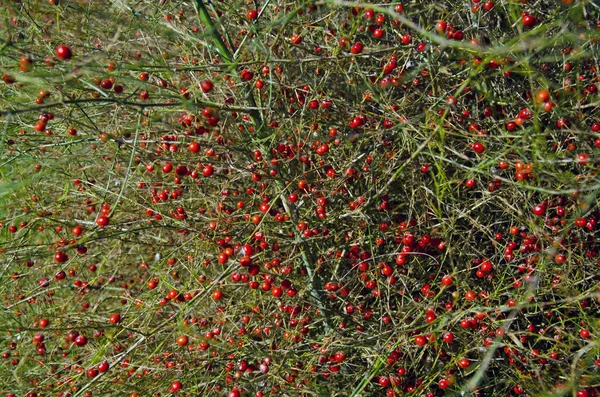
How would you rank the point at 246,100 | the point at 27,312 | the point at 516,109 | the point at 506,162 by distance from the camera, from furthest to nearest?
the point at 27,312, the point at 516,109, the point at 246,100, the point at 506,162

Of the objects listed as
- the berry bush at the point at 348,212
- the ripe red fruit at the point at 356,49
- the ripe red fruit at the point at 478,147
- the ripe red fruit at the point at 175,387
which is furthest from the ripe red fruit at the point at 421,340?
the ripe red fruit at the point at 356,49

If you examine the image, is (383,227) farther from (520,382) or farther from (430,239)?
(520,382)

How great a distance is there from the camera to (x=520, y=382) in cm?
216

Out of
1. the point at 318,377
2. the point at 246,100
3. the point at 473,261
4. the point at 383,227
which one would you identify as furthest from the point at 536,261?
the point at 246,100

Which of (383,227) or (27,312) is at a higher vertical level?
(383,227)

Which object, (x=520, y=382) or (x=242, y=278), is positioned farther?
(x=242, y=278)

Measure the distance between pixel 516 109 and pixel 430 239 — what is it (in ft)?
2.52

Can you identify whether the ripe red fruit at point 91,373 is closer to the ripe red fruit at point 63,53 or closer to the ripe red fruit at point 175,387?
the ripe red fruit at point 175,387

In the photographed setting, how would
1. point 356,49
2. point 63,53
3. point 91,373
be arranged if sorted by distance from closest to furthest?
point 63,53
point 91,373
point 356,49

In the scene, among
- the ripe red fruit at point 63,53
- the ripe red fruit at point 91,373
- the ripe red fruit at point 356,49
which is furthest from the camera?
the ripe red fruit at point 356,49

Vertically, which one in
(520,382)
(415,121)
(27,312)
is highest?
(415,121)

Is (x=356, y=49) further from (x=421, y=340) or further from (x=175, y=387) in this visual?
(x=175, y=387)

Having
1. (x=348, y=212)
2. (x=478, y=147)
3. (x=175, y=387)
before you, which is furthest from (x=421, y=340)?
(x=175, y=387)

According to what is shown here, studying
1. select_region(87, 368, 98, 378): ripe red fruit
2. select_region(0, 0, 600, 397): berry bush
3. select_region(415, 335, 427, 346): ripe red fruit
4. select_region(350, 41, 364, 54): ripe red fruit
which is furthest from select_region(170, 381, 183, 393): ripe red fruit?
select_region(350, 41, 364, 54): ripe red fruit
